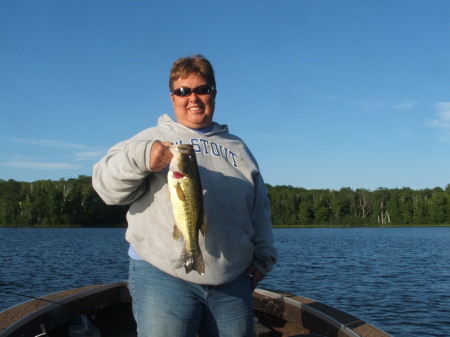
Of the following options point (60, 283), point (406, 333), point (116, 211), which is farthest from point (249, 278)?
point (116, 211)

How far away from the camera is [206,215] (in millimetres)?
2811

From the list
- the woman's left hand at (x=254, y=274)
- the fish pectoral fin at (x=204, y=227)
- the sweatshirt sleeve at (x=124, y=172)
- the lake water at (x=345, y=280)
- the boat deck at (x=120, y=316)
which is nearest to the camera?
the sweatshirt sleeve at (x=124, y=172)

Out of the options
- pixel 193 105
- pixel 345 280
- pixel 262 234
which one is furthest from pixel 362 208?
pixel 193 105

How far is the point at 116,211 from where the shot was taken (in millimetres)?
97125

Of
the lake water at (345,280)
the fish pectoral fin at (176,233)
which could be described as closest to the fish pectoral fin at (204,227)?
the fish pectoral fin at (176,233)

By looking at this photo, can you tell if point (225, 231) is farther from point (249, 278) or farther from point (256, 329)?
point (256, 329)

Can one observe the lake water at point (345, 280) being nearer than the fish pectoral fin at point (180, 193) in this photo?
No

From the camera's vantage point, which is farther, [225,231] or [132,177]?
[225,231]

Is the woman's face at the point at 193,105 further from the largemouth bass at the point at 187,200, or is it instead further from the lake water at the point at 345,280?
the lake water at the point at 345,280

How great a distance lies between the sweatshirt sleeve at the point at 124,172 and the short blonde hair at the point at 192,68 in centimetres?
55

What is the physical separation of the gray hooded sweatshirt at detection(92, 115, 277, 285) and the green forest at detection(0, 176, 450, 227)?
9027 cm

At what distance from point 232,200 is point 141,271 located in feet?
2.27

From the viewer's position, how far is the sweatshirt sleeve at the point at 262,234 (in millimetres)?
3152

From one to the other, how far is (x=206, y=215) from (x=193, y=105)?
729 mm
